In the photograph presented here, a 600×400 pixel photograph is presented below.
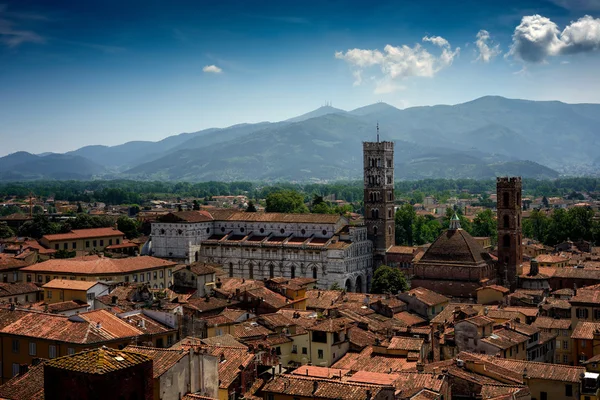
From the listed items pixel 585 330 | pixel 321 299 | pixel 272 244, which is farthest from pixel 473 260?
pixel 585 330

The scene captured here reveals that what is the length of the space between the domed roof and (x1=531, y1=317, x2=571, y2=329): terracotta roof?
23.0 m

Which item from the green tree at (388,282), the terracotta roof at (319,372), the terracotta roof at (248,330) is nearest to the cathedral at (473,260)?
the green tree at (388,282)

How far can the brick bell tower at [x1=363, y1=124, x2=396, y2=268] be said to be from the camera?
95125mm

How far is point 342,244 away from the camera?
87.2m

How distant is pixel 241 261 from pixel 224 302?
42.8 m

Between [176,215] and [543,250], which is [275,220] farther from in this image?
[543,250]

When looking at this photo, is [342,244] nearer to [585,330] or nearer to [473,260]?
[473,260]

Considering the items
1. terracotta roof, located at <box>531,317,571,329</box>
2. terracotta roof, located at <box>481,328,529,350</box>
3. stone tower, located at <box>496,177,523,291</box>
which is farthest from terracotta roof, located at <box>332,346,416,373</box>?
stone tower, located at <box>496,177,523,291</box>

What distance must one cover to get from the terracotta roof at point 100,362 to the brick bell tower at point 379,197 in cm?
7582

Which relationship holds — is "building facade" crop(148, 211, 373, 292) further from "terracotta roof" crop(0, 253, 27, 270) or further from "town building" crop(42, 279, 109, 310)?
"town building" crop(42, 279, 109, 310)

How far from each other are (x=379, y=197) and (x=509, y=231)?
21.5 metres

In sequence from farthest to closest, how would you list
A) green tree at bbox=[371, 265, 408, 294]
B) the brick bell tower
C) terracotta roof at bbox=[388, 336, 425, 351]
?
the brick bell tower
green tree at bbox=[371, 265, 408, 294]
terracotta roof at bbox=[388, 336, 425, 351]

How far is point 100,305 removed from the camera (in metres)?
45.9

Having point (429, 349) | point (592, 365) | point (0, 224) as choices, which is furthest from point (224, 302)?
point (0, 224)
